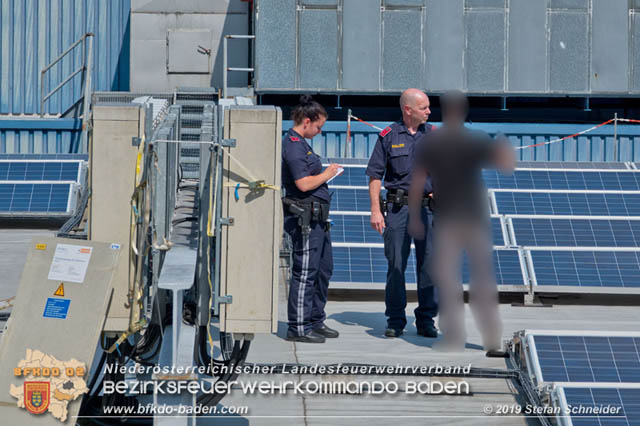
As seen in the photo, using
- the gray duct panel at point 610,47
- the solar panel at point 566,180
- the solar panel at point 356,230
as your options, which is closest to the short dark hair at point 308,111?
the solar panel at point 356,230

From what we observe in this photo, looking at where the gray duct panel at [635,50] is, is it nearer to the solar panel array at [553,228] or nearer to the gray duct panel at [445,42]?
the gray duct panel at [445,42]

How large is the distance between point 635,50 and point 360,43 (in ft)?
18.6

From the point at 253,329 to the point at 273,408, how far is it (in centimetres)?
111

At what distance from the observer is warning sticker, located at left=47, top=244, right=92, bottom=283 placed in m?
5.62

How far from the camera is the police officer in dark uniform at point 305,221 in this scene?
25.9ft

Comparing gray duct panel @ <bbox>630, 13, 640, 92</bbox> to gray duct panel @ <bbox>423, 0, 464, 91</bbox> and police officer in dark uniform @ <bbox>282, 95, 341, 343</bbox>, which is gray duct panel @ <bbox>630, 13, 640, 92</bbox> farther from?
police officer in dark uniform @ <bbox>282, 95, 341, 343</bbox>

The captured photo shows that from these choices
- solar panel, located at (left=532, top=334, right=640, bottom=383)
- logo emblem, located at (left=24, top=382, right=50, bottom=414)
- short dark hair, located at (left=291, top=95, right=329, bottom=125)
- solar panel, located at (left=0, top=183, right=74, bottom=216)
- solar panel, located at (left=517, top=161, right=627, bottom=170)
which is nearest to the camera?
logo emblem, located at (left=24, top=382, right=50, bottom=414)

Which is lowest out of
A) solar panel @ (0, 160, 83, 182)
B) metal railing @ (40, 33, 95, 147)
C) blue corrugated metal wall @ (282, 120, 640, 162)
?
solar panel @ (0, 160, 83, 182)

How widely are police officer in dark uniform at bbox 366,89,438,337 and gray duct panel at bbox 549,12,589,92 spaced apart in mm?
11932

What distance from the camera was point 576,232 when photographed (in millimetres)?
10617

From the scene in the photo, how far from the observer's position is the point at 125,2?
21500 millimetres

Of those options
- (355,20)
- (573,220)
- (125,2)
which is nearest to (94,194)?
(573,220)

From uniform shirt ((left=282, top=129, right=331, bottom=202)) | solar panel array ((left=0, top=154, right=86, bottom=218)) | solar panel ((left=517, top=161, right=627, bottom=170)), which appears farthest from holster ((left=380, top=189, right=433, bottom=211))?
solar panel array ((left=0, top=154, right=86, bottom=218))

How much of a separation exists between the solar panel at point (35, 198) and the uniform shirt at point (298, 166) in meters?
6.33
